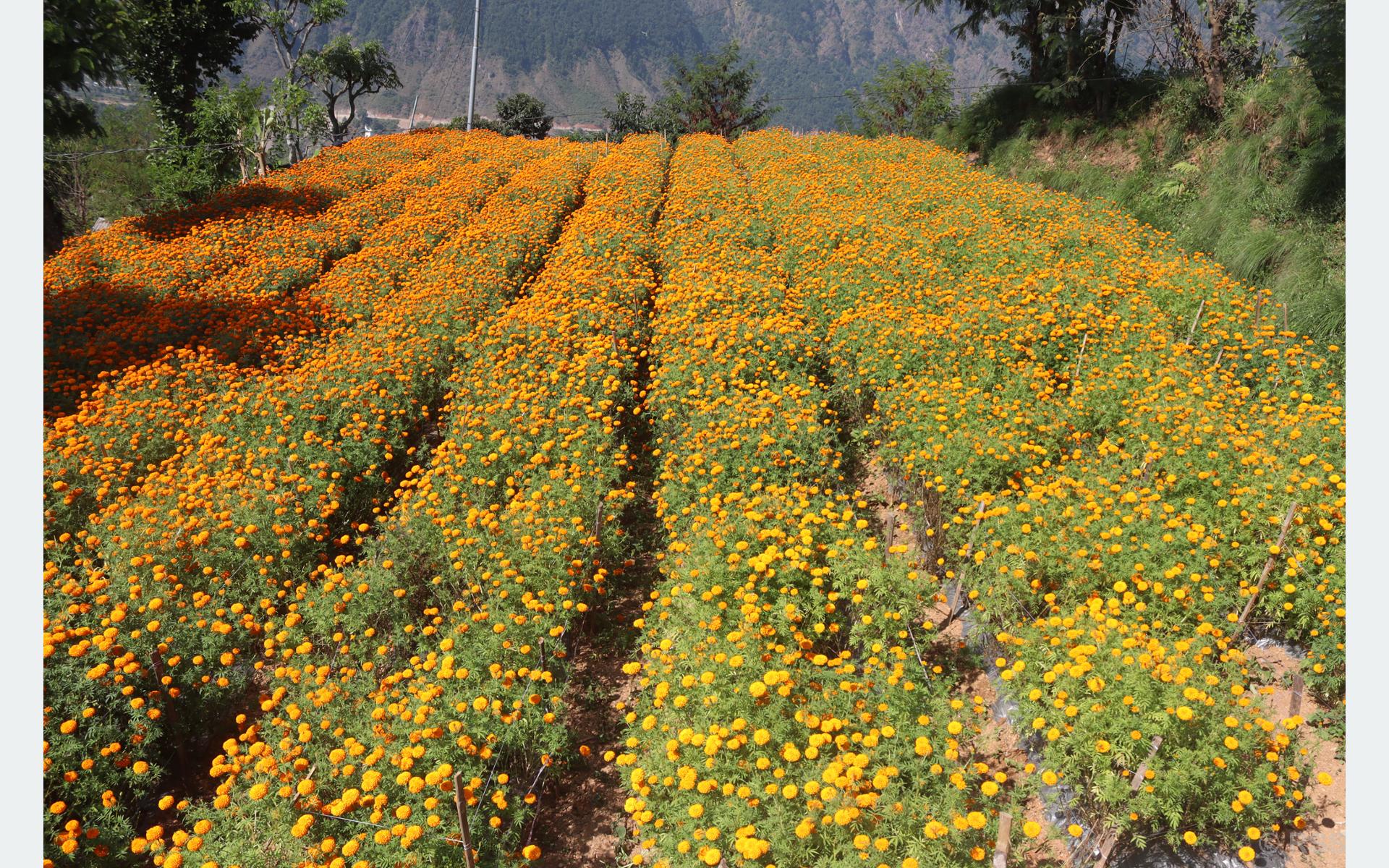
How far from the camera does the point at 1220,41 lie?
13727 mm

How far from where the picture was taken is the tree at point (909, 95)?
29.7 m

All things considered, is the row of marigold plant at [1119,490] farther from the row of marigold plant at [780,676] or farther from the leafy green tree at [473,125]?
the leafy green tree at [473,125]

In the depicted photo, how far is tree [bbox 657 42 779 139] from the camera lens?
119ft

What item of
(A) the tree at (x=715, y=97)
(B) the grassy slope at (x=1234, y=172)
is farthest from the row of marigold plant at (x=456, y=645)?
(A) the tree at (x=715, y=97)

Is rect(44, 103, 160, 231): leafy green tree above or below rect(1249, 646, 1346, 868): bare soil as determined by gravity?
above

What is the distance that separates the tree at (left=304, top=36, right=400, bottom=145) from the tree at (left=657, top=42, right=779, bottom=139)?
1587 cm

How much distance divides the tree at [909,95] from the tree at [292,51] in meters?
22.6

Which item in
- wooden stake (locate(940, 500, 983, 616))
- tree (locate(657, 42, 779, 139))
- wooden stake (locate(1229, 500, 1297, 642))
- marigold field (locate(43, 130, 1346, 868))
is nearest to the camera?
marigold field (locate(43, 130, 1346, 868))

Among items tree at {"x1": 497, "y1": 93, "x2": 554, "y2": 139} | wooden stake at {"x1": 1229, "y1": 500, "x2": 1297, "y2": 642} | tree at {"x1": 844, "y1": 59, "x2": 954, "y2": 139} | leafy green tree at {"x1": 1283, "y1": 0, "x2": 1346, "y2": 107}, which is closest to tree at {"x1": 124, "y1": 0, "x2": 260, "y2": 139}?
wooden stake at {"x1": 1229, "y1": 500, "x2": 1297, "y2": 642}

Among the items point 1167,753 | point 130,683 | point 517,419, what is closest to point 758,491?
point 517,419

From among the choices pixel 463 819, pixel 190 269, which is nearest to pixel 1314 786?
pixel 463 819

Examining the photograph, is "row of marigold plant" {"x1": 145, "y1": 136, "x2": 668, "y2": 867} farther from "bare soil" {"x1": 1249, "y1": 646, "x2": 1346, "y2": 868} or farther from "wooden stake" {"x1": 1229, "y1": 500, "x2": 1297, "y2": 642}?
"wooden stake" {"x1": 1229, "y1": 500, "x2": 1297, "y2": 642}

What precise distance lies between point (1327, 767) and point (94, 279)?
15020mm

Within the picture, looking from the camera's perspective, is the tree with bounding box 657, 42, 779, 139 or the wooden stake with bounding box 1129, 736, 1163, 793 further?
the tree with bounding box 657, 42, 779, 139
